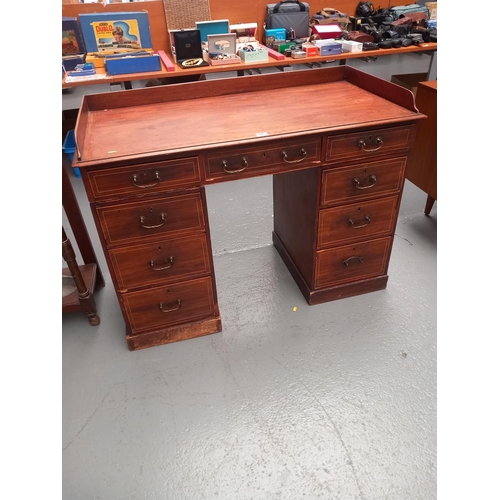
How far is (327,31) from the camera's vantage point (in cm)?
328

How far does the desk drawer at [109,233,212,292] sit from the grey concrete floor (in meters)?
0.40

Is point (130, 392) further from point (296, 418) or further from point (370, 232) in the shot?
point (370, 232)

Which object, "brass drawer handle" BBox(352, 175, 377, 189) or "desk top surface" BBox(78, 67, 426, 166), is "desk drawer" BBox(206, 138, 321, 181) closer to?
"desk top surface" BBox(78, 67, 426, 166)

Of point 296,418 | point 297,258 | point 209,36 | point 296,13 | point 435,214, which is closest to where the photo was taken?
point 296,418

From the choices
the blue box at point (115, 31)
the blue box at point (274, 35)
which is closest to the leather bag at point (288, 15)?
the blue box at point (274, 35)

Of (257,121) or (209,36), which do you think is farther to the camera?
(209,36)

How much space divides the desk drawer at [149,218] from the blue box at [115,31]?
2145 millimetres

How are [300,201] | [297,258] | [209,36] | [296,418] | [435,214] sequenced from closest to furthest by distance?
[296,418] < [300,201] < [297,258] < [435,214] < [209,36]

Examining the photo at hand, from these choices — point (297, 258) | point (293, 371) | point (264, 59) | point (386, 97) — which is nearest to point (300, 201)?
point (297, 258)

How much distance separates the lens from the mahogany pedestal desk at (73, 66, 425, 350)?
58.9 inches

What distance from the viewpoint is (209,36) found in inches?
116

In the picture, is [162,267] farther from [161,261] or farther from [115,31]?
[115,31]

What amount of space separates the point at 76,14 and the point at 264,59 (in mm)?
1516

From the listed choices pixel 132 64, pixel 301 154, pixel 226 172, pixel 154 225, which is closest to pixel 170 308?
pixel 154 225
